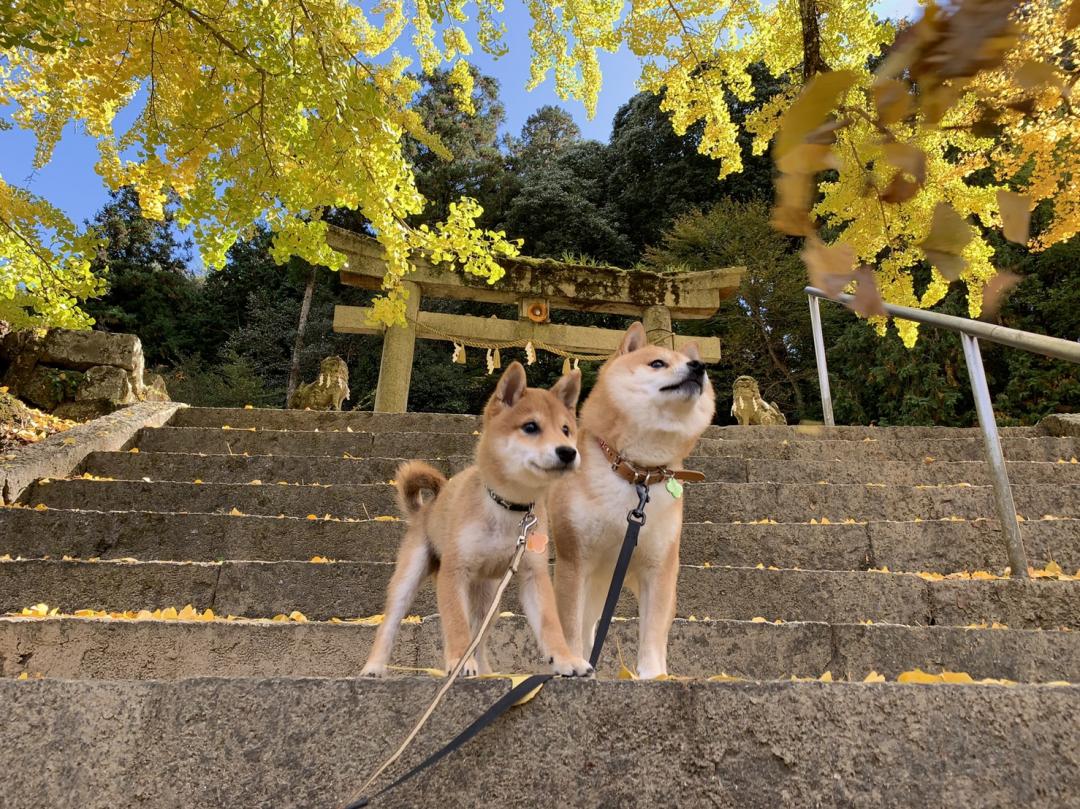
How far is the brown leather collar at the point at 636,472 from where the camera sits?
2.14 meters

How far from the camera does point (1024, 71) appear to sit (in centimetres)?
80

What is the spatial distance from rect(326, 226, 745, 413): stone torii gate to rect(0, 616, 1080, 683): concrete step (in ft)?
24.4

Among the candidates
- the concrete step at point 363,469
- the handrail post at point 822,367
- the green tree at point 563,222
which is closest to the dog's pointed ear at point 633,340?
the concrete step at point 363,469

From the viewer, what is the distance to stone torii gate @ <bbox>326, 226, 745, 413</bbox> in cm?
1020

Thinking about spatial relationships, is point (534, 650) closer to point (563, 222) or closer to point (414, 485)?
point (414, 485)

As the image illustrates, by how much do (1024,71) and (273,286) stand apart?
93.6 ft

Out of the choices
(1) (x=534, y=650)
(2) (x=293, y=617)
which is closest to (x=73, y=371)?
(2) (x=293, y=617)

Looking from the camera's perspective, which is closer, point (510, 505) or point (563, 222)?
point (510, 505)

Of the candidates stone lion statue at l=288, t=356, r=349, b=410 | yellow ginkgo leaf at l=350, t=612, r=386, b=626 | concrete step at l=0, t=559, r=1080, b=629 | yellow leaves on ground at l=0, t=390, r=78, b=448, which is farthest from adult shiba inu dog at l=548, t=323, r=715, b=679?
stone lion statue at l=288, t=356, r=349, b=410

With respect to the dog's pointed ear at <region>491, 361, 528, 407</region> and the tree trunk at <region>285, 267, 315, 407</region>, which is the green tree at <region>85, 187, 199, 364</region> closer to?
the tree trunk at <region>285, 267, 315, 407</region>

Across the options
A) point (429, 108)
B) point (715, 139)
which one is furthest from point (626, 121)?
point (715, 139)

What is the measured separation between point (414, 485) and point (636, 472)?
30.0 inches

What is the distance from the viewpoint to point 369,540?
3.94 metres

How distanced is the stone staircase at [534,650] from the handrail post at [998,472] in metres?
0.19
